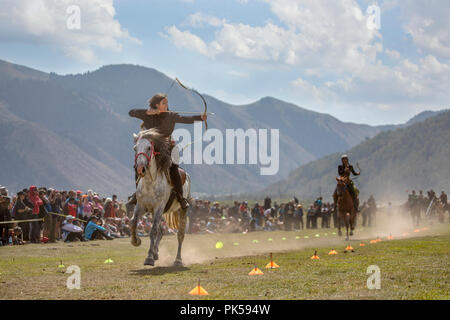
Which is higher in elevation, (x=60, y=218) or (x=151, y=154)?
(x=151, y=154)

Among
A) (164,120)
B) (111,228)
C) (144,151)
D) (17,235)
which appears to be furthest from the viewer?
(111,228)

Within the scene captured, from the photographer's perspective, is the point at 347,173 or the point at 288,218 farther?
the point at 288,218

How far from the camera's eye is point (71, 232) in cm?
2947

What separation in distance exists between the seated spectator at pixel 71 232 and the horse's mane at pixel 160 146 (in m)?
15.4

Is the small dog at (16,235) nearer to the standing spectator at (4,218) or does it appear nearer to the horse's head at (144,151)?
the standing spectator at (4,218)

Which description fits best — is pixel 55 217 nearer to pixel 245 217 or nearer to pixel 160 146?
pixel 160 146

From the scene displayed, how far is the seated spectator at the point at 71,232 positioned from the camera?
29484 mm

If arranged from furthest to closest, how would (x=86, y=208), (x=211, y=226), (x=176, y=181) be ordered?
(x=211, y=226) → (x=86, y=208) → (x=176, y=181)

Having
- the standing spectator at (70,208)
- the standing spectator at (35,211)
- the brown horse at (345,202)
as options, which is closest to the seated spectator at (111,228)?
the standing spectator at (70,208)

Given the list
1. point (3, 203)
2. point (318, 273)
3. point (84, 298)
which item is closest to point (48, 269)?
point (84, 298)

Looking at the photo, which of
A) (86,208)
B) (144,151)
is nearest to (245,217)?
(86,208)

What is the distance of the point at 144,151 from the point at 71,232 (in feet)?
52.6
